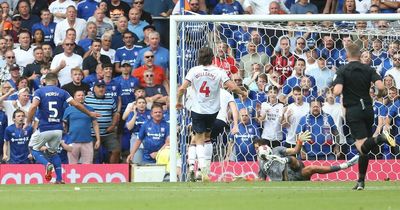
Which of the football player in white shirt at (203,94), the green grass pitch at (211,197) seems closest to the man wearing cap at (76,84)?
the football player in white shirt at (203,94)

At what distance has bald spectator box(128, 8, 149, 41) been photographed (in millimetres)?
23906

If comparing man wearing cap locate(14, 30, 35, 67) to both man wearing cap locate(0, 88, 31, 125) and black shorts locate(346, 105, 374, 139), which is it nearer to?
man wearing cap locate(0, 88, 31, 125)

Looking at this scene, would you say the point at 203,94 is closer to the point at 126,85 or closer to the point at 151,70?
the point at 151,70

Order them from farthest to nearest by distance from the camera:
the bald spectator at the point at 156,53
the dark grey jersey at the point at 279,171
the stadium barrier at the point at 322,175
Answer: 1. the bald spectator at the point at 156,53
2. the stadium barrier at the point at 322,175
3. the dark grey jersey at the point at 279,171

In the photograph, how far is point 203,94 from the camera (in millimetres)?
17734

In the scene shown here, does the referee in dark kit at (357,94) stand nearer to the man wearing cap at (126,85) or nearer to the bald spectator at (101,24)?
the man wearing cap at (126,85)

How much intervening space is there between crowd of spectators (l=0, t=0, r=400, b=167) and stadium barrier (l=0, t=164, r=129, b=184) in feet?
3.16

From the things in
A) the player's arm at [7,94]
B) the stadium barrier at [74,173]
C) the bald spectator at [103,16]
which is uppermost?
the bald spectator at [103,16]

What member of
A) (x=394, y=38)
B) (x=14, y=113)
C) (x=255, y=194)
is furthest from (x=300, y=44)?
(x=255, y=194)

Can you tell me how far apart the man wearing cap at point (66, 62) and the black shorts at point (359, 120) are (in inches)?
377

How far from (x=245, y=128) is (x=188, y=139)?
1296mm

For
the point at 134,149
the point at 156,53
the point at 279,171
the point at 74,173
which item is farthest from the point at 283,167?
the point at 156,53

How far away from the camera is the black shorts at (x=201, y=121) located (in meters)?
17.7

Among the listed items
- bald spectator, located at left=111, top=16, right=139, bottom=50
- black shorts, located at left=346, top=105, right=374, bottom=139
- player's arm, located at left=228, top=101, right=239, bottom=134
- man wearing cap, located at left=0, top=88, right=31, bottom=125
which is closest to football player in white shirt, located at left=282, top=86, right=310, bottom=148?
player's arm, located at left=228, top=101, right=239, bottom=134
